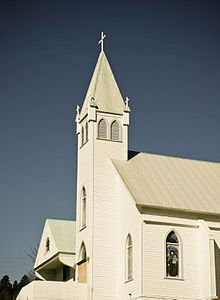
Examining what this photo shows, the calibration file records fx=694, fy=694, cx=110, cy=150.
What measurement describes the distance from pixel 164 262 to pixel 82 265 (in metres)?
6.13

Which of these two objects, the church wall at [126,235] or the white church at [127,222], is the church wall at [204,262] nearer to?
the white church at [127,222]

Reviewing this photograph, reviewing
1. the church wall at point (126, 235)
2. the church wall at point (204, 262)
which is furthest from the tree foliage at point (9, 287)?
the church wall at point (204, 262)

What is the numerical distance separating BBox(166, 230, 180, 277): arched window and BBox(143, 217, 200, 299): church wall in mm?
235

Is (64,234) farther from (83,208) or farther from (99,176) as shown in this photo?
(99,176)

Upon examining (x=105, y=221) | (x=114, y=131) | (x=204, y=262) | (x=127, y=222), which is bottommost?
(x=204, y=262)

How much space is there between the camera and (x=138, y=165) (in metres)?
44.2

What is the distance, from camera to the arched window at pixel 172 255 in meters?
39.2

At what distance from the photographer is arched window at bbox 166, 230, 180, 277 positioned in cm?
3922

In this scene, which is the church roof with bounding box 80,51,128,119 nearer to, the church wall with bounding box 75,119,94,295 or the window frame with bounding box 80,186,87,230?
the church wall with bounding box 75,119,94,295

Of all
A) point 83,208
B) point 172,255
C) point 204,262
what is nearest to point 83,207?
point 83,208

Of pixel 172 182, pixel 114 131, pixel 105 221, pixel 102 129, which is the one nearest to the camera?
pixel 105 221

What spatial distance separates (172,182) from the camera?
4338cm

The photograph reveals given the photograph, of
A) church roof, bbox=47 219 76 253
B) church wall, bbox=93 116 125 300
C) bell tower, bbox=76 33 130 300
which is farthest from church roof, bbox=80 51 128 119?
church roof, bbox=47 219 76 253

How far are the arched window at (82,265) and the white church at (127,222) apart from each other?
0.06m
